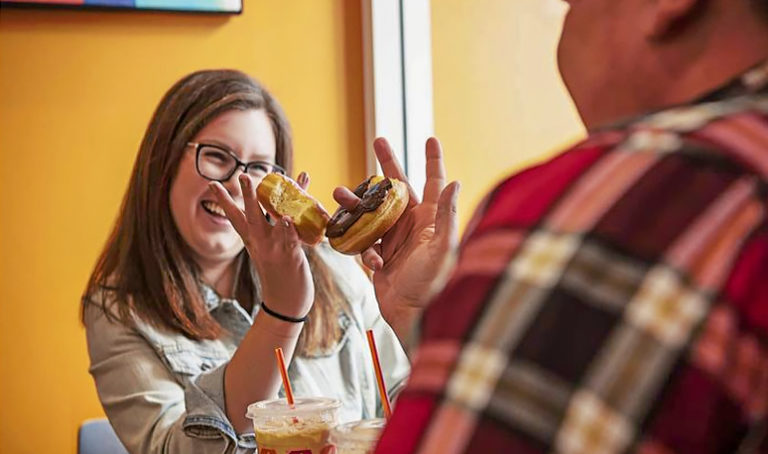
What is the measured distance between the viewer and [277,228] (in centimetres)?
157

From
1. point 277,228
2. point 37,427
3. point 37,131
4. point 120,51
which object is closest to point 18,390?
point 37,427

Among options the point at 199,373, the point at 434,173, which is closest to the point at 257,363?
the point at 199,373

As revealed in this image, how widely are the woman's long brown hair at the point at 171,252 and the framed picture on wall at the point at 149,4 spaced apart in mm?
877

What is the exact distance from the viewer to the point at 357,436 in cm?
105

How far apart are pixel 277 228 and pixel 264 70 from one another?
145 cm

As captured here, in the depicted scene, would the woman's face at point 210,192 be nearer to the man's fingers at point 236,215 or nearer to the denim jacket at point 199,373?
the denim jacket at point 199,373

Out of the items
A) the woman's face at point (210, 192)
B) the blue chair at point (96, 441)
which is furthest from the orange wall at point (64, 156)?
the woman's face at point (210, 192)

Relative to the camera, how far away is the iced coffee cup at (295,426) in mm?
1139

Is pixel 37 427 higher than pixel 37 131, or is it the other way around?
pixel 37 131

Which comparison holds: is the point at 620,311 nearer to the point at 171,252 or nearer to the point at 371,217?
the point at 371,217

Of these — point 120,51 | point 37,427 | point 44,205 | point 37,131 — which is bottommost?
point 37,427

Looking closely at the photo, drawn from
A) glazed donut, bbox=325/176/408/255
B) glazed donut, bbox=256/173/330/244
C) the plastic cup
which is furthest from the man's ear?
glazed donut, bbox=256/173/330/244

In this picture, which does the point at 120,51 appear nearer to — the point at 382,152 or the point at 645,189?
the point at 382,152

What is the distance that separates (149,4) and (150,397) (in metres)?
1.39
